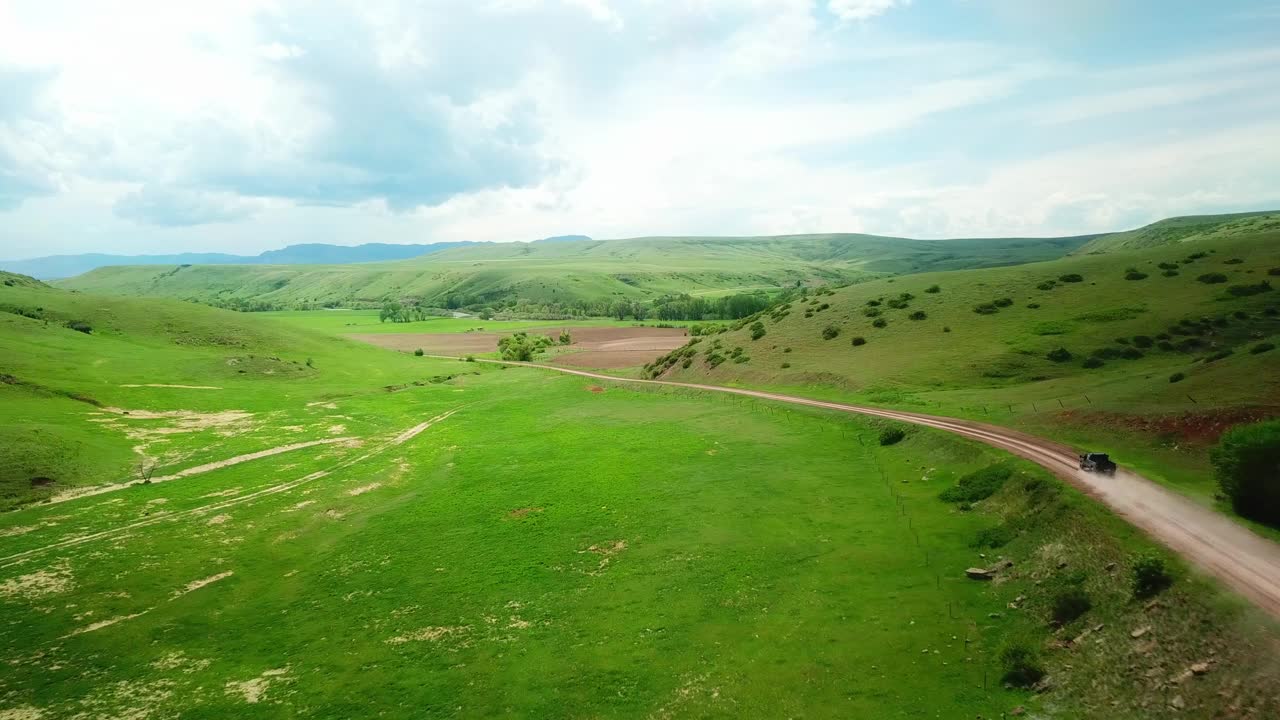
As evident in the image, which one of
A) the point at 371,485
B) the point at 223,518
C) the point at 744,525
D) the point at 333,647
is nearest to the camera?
the point at 333,647

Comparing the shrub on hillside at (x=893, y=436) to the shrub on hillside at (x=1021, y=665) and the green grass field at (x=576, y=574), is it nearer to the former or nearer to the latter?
the green grass field at (x=576, y=574)

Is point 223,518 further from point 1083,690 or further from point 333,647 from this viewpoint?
point 1083,690

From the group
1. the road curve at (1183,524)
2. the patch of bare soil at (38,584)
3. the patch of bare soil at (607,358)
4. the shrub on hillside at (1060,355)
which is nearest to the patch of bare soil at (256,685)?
the patch of bare soil at (38,584)

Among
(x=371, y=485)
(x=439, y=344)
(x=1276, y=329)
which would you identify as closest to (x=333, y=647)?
(x=371, y=485)

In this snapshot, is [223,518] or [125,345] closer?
[223,518]

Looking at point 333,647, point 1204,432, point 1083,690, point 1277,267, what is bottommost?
point 333,647

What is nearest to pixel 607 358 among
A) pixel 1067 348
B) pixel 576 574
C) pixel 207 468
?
pixel 1067 348

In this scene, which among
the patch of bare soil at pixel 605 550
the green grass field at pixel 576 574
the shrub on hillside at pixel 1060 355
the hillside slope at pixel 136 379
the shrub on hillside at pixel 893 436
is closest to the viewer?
the green grass field at pixel 576 574
